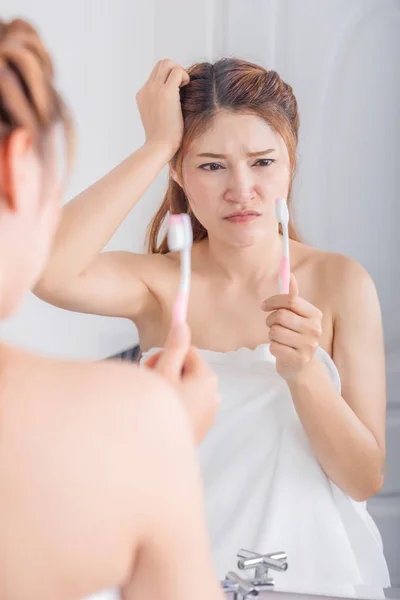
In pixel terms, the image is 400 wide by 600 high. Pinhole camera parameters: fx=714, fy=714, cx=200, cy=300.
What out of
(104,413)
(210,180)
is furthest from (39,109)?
(210,180)

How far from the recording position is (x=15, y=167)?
30 cm

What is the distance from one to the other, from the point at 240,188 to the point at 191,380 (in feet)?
1.19

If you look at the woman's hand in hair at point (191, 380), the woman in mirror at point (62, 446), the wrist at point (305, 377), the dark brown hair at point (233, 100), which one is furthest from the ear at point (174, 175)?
the woman in mirror at point (62, 446)

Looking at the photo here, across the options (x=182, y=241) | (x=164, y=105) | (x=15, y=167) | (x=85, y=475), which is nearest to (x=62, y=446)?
(x=85, y=475)

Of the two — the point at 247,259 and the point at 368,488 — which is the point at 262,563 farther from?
the point at 247,259

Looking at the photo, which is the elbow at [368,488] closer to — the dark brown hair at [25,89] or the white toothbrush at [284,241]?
the white toothbrush at [284,241]

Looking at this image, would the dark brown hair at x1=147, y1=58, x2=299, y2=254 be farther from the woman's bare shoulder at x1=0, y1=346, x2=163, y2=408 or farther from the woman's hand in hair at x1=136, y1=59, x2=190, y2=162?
the woman's bare shoulder at x1=0, y1=346, x2=163, y2=408

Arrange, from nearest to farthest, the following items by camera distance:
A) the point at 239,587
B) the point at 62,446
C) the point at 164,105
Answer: the point at 62,446, the point at 239,587, the point at 164,105

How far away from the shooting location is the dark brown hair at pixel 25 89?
0.99 ft

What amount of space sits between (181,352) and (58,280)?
388 millimetres

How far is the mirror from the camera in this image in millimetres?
756

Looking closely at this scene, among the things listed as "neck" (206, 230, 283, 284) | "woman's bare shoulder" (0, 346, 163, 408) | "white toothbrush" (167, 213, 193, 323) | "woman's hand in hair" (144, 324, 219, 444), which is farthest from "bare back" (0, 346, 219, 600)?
"neck" (206, 230, 283, 284)

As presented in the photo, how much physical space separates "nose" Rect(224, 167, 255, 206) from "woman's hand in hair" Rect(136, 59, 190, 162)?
0.28 ft

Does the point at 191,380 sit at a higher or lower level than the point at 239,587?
higher
